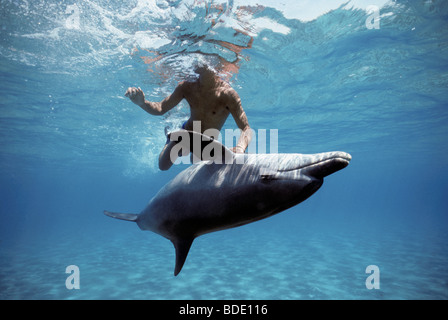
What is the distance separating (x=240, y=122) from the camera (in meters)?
4.02

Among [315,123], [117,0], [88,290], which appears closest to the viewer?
[117,0]

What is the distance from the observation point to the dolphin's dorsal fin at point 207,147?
80.0 inches

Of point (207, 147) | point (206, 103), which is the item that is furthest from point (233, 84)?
point (207, 147)

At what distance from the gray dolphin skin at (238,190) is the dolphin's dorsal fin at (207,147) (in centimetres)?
2

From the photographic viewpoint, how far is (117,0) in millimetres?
6625

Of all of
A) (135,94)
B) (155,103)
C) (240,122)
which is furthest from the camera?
(155,103)

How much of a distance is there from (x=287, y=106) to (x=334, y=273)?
11.0m

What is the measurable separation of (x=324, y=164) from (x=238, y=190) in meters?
0.70

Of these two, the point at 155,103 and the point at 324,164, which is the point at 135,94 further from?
the point at 324,164

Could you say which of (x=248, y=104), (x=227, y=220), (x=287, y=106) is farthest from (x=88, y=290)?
(x=287, y=106)

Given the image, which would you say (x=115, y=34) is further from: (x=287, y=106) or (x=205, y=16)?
(x=287, y=106)

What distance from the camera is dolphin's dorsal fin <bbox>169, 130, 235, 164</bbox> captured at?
2033 mm

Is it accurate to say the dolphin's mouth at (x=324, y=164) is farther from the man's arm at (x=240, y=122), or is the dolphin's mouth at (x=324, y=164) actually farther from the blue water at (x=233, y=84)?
the blue water at (x=233, y=84)

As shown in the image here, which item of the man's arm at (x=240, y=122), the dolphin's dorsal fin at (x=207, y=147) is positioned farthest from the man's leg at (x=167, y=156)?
the dolphin's dorsal fin at (x=207, y=147)
